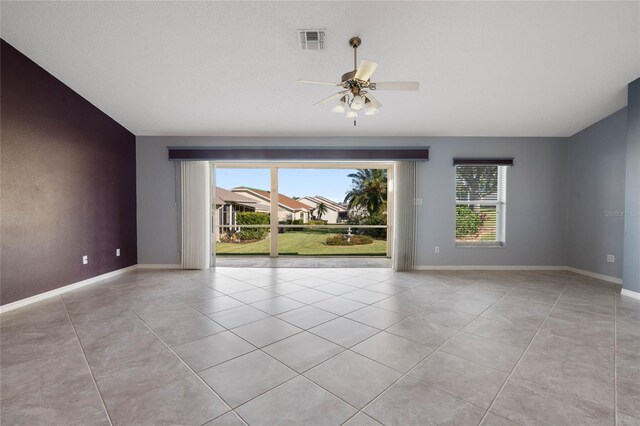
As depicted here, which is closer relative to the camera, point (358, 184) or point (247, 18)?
point (247, 18)

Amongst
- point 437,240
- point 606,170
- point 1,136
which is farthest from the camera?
point 437,240

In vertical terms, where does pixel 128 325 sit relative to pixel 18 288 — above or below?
below

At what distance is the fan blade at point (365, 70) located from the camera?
7.48 feet

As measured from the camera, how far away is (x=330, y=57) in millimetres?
3191

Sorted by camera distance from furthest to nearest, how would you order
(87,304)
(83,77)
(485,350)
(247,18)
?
(83,77)
(87,304)
(247,18)
(485,350)

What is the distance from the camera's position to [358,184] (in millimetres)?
8656

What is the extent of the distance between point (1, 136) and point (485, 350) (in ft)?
17.9

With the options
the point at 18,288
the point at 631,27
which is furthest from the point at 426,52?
the point at 18,288

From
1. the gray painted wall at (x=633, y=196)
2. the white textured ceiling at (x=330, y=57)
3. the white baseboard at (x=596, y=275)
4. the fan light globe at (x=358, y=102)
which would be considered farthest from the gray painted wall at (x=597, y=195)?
the fan light globe at (x=358, y=102)

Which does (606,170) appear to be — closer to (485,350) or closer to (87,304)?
(485,350)

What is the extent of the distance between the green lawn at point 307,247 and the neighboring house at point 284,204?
557mm

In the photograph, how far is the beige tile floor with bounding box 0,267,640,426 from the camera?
1597 millimetres

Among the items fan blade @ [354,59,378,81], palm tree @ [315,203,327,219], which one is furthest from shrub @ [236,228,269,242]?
fan blade @ [354,59,378,81]

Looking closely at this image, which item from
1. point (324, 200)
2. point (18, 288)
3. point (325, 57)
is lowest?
point (18, 288)
